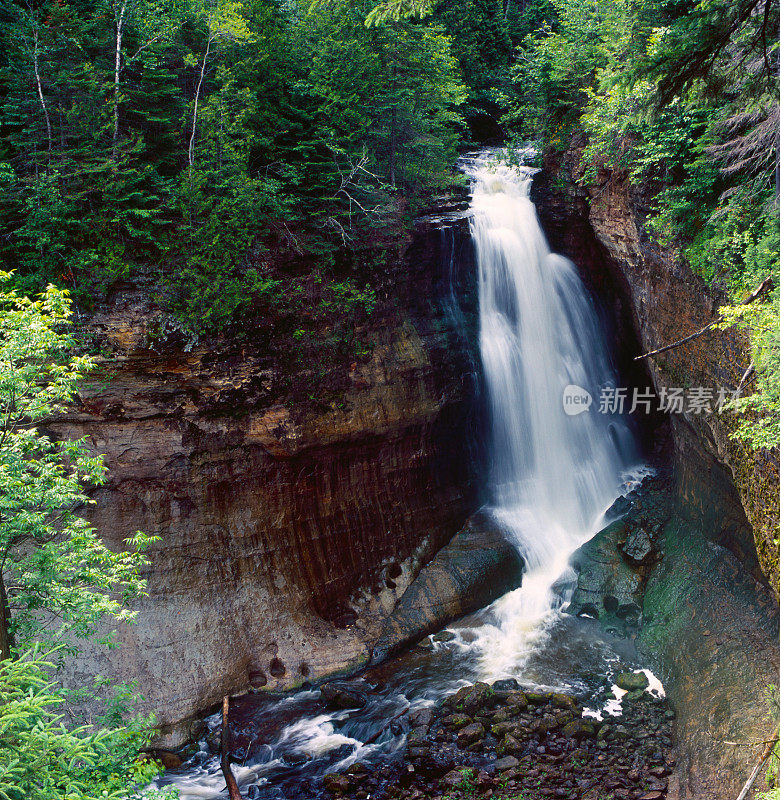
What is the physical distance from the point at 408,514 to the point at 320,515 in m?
2.35

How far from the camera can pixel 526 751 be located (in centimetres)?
987

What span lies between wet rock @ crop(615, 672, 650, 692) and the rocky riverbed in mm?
20

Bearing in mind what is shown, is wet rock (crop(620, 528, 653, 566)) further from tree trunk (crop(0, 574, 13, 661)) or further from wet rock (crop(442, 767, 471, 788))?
tree trunk (crop(0, 574, 13, 661))

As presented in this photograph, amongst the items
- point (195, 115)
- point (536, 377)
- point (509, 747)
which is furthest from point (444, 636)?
point (195, 115)

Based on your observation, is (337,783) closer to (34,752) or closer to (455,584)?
(455,584)

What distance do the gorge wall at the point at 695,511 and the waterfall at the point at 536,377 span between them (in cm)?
98

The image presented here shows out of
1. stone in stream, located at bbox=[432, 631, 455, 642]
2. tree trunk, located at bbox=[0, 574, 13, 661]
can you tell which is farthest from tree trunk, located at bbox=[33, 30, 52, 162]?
stone in stream, located at bbox=[432, 631, 455, 642]

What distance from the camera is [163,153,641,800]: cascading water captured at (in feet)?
41.5

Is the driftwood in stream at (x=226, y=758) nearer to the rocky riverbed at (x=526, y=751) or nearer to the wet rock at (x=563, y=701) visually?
the rocky riverbed at (x=526, y=751)

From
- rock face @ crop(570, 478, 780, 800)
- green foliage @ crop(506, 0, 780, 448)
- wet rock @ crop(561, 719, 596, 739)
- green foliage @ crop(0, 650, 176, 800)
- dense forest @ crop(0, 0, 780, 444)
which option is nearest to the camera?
green foliage @ crop(0, 650, 176, 800)

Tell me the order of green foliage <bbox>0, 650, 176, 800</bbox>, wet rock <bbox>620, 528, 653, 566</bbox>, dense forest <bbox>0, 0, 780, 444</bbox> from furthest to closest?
wet rock <bbox>620, 528, 653, 566</bbox>
dense forest <bbox>0, 0, 780, 444</bbox>
green foliage <bbox>0, 650, 176, 800</bbox>

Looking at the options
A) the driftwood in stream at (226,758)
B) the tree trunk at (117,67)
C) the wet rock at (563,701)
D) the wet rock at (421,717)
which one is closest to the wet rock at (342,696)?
the wet rock at (421,717)

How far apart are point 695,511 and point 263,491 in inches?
381

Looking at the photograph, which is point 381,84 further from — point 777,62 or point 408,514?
point 408,514
